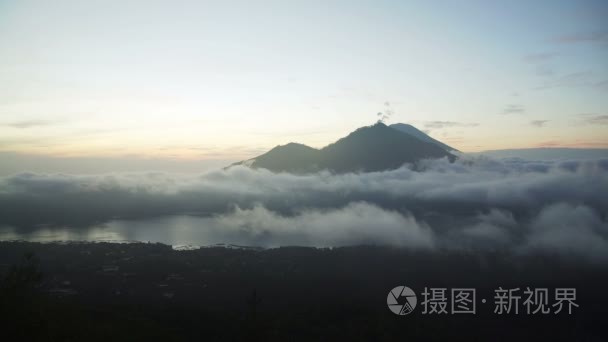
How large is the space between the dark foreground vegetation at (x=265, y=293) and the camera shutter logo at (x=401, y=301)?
1761 millimetres

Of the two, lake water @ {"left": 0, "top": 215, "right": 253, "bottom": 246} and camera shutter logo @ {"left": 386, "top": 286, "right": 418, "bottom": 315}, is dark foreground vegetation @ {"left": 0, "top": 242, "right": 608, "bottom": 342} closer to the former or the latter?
camera shutter logo @ {"left": 386, "top": 286, "right": 418, "bottom": 315}

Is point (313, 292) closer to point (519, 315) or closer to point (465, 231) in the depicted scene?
point (519, 315)

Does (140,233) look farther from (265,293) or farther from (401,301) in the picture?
(401,301)

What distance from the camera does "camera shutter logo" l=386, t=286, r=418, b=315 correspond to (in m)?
63.5

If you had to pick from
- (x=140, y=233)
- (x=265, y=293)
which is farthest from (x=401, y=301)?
(x=140, y=233)

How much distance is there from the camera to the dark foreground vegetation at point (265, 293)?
3859cm

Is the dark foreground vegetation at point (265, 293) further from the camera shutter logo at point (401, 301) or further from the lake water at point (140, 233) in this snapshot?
the lake water at point (140, 233)

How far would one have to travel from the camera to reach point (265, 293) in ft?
219

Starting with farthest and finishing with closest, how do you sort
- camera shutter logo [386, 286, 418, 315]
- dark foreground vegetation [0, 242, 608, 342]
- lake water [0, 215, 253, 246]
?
1. lake water [0, 215, 253, 246]
2. camera shutter logo [386, 286, 418, 315]
3. dark foreground vegetation [0, 242, 608, 342]

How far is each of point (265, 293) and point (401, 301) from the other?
25448mm

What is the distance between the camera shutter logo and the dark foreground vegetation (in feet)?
5.78

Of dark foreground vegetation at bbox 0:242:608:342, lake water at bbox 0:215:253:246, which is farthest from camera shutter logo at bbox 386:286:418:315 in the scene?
lake water at bbox 0:215:253:246

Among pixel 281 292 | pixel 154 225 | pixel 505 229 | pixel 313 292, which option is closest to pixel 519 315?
pixel 313 292

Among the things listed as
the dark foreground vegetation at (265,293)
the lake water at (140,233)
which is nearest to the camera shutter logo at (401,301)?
the dark foreground vegetation at (265,293)
